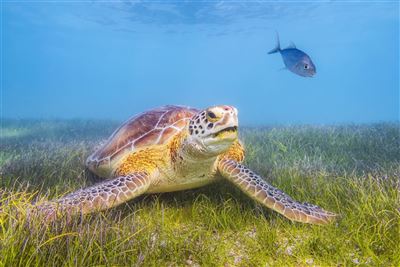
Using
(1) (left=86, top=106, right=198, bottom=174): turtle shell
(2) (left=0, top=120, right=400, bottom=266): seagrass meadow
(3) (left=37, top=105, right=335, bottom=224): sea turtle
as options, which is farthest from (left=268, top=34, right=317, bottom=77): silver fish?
(1) (left=86, top=106, right=198, bottom=174): turtle shell

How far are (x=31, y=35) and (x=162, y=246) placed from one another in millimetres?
75057

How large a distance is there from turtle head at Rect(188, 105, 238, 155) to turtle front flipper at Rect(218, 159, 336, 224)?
464 mm

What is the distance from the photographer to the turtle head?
3172 mm

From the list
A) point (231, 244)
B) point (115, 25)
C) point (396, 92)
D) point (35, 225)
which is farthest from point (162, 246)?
point (396, 92)

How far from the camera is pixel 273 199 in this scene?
3252 millimetres

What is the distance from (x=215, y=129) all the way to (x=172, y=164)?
985mm

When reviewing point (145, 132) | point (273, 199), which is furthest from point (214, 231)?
point (145, 132)

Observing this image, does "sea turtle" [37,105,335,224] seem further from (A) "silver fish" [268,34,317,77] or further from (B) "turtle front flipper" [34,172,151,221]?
(A) "silver fish" [268,34,317,77]

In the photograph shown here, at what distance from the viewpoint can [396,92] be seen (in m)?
198

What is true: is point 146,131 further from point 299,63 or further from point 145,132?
point 299,63

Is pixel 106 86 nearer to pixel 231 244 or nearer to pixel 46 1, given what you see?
pixel 46 1

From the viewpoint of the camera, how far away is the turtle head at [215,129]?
10.4 ft

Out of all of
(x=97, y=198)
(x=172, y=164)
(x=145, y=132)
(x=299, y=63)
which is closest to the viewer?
(x=97, y=198)

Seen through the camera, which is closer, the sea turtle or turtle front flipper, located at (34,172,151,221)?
turtle front flipper, located at (34,172,151,221)
